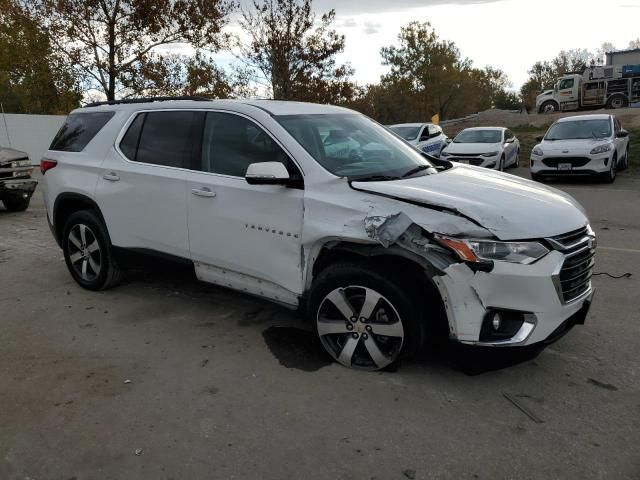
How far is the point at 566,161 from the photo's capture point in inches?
511

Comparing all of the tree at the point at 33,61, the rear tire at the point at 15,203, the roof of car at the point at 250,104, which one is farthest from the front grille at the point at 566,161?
the tree at the point at 33,61

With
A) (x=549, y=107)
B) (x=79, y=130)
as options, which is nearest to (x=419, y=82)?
(x=549, y=107)

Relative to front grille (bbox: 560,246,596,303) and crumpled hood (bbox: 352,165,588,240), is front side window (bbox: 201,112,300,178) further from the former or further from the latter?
front grille (bbox: 560,246,596,303)

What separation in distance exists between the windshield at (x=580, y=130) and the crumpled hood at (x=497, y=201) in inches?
444

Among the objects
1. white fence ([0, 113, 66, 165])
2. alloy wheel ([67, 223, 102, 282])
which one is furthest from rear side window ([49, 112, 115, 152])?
white fence ([0, 113, 66, 165])

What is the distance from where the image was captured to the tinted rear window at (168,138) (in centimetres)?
422

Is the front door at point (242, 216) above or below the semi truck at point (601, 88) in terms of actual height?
below

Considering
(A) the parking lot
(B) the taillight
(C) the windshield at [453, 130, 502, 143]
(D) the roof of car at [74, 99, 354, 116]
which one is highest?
(D) the roof of car at [74, 99, 354, 116]

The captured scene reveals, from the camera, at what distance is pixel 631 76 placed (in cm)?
3025

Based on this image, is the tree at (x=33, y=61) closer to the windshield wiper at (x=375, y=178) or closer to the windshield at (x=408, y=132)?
the windshield at (x=408, y=132)

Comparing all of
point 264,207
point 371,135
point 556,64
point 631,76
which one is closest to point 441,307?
point 264,207

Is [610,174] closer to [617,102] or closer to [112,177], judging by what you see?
[112,177]

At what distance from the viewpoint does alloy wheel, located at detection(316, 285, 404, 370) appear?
3.25 m

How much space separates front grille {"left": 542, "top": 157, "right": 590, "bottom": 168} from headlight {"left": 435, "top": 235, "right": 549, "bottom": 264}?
37.2 ft
